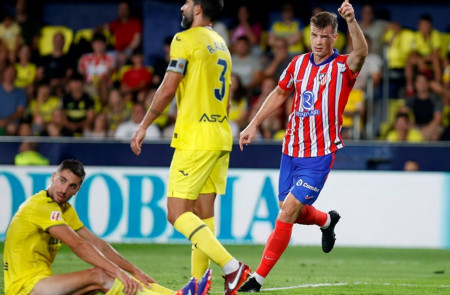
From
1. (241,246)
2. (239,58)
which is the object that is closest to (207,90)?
(241,246)

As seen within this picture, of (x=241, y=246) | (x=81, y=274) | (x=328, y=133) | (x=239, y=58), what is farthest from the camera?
(x=239, y=58)

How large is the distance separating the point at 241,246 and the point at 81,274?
5.68 metres

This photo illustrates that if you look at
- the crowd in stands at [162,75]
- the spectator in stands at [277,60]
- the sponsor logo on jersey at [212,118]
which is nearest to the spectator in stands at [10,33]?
the crowd in stands at [162,75]

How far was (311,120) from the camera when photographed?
6969 millimetres

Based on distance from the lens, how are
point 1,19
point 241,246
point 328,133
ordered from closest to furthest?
point 328,133 → point 241,246 → point 1,19

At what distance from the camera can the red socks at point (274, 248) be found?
681cm

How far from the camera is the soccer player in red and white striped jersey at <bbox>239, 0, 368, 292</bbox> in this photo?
6.81 m

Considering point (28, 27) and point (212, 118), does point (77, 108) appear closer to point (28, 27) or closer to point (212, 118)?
point (28, 27)

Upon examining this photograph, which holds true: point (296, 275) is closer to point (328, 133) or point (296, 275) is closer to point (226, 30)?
point (328, 133)

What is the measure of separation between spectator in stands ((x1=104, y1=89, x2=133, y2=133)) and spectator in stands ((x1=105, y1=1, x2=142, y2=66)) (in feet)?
3.79

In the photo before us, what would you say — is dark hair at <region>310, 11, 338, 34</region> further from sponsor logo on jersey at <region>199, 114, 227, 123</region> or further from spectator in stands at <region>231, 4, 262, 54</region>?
spectator in stands at <region>231, 4, 262, 54</region>

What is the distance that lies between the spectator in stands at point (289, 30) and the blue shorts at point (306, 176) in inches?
281

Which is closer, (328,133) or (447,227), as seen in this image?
(328,133)

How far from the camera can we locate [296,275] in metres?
8.30
